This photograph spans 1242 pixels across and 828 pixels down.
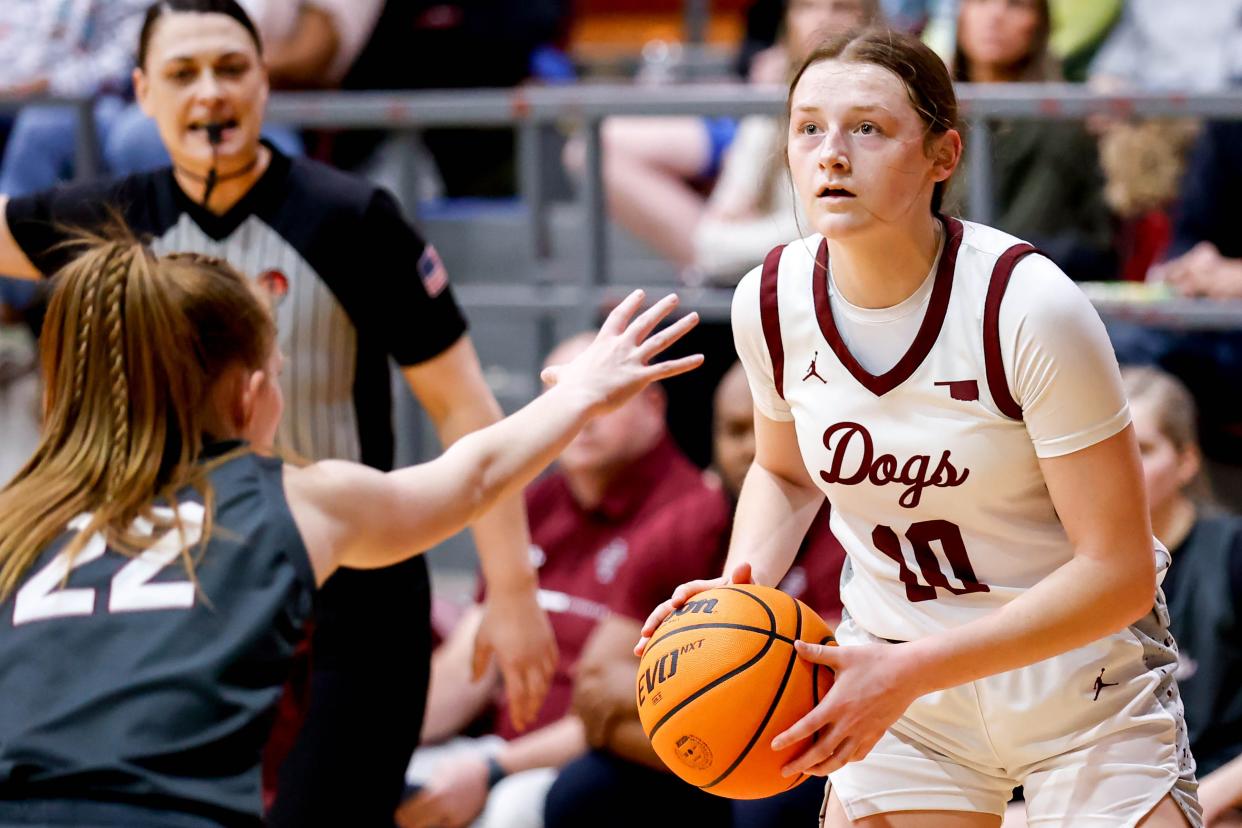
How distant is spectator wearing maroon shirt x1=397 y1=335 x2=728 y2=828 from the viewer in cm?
457

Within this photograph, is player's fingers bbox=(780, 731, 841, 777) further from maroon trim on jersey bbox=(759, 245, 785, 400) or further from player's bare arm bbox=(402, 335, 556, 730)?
player's bare arm bbox=(402, 335, 556, 730)

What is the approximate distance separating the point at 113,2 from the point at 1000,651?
491cm

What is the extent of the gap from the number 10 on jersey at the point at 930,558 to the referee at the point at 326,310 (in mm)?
1151

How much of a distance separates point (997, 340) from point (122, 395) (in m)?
1.31

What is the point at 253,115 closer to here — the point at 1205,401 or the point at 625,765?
the point at 625,765

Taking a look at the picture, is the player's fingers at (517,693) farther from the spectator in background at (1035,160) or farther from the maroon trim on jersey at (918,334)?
the spectator in background at (1035,160)

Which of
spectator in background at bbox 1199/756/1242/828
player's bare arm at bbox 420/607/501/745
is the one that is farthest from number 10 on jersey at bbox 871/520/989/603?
player's bare arm at bbox 420/607/501/745

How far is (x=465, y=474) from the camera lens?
2840 millimetres

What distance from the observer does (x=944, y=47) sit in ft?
19.1

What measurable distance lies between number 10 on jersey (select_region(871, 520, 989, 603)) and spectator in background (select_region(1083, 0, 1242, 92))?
11.4 feet

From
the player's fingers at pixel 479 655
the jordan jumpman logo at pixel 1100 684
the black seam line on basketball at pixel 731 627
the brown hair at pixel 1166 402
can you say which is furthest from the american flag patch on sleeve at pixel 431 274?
the brown hair at pixel 1166 402

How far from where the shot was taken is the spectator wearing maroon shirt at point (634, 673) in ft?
14.1

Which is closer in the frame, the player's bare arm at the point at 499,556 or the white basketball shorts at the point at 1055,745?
the white basketball shorts at the point at 1055,745

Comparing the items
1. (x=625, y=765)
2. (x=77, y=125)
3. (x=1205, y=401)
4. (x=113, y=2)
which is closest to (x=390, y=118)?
(x=77, y=125)
